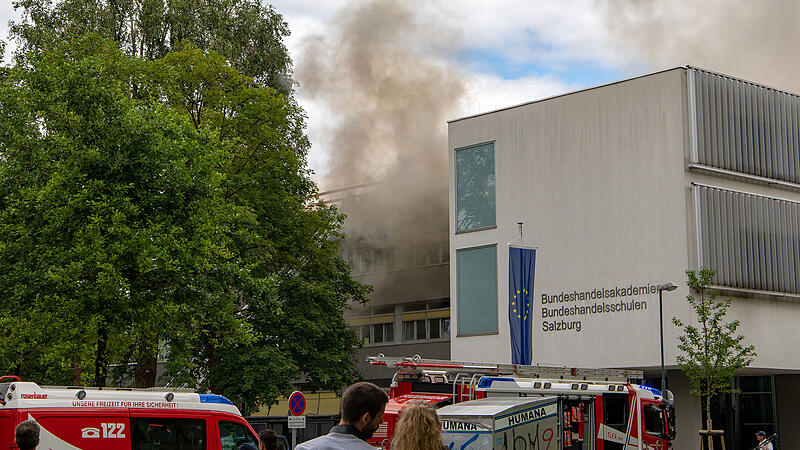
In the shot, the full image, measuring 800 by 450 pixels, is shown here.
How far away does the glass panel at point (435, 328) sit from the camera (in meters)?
49.6

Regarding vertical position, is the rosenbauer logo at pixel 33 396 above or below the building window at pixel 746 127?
below

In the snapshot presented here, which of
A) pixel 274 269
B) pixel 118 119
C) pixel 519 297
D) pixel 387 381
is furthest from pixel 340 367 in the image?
pixel 118 119

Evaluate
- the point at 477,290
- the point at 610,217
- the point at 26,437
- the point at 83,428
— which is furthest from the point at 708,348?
the point at 26,437

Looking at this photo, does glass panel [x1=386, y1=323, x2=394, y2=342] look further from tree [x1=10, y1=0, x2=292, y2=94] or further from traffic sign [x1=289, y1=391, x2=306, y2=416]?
traffic sign [x1=289, y1=391, x2=306, y2=416]

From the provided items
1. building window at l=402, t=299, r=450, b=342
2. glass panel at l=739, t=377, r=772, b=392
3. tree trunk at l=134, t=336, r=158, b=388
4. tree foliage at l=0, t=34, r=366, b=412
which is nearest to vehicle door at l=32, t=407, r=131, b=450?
tree foliage at l=0, t=34, r=366, b=412

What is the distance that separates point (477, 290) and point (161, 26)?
51.2ft

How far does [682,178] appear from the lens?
1406 inches

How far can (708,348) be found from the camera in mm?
32312

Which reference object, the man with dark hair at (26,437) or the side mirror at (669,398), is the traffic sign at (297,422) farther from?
the man with dark hair at (26,437)

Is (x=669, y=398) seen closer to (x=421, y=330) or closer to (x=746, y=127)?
(x=746, y=127)

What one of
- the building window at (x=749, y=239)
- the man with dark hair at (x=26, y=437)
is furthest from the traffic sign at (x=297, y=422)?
the building window at (x=749, y=239)

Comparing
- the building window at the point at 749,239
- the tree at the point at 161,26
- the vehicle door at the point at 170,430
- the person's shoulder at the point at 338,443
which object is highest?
the tree at the point at 161,26

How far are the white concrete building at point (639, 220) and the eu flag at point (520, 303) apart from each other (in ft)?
19.0

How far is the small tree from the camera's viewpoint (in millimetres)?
32094
